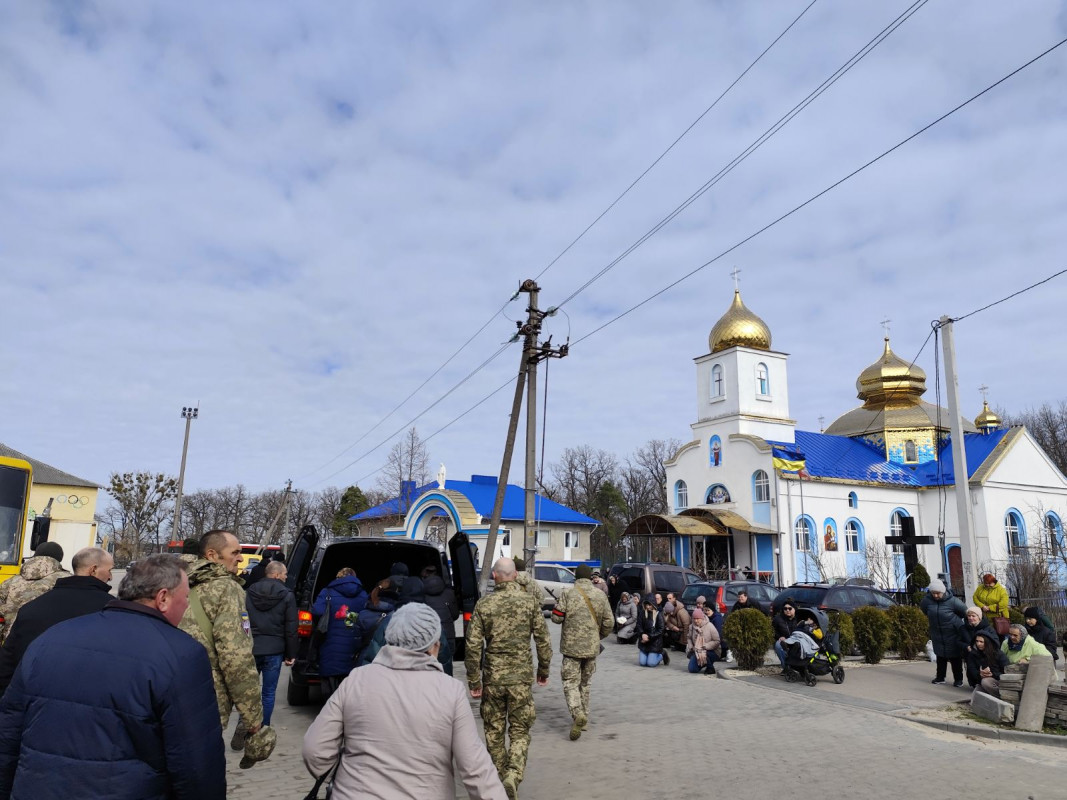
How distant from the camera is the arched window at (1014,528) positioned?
44.4m

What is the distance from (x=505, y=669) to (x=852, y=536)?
4167 centimetres

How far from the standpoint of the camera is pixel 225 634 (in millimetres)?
4711

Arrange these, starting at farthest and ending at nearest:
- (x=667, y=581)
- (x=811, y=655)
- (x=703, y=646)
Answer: (x=667, y=581) < (x=703, y=646) < (x=811, y=655)

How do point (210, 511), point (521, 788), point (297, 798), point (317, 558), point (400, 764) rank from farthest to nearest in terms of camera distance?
point (210, 511), point (317, 558), point (521, 788), point (297, 798), point (400, 764)

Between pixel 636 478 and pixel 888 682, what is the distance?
6431 centimetres

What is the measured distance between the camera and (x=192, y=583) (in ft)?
16.0

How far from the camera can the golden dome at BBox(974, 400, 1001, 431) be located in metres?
53.4

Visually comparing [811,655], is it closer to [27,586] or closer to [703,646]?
[703,646]

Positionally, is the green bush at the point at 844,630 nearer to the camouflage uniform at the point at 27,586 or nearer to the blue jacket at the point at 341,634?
the blue jacket at the point at 341,634

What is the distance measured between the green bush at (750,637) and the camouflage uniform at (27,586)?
1105 cm

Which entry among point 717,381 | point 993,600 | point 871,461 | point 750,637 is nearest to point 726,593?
point 750,637

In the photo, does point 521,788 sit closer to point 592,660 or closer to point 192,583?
point 592,660

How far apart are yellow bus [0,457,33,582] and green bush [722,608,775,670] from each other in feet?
38.5

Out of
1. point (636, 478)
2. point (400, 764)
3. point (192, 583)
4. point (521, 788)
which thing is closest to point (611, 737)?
point (521, 788)
